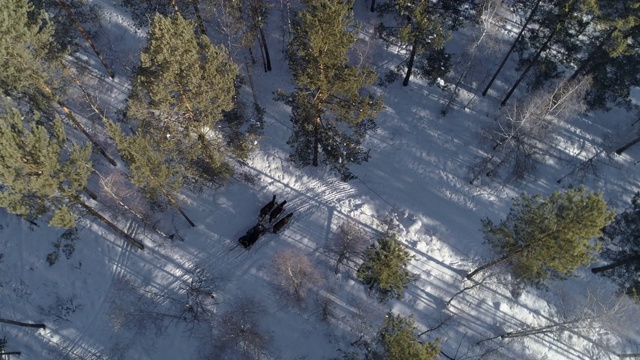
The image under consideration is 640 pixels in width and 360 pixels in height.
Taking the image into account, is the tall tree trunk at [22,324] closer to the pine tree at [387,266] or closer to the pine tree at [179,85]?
the pine tree at [179,85]

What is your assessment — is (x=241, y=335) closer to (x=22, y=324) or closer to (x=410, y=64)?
(x=22, y=324)

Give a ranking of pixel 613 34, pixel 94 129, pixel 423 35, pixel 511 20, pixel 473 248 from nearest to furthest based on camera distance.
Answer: pixel 613 34 < pixel 423 35 < pixel 473 248 < pixel 94 129 < pixel 511 20

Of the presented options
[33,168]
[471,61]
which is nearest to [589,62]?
[471,61]

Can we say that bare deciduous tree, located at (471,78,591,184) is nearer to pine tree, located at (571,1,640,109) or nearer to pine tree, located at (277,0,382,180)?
pine tree, located at (571,1,640,109)

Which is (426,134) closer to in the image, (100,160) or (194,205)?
(194,205)

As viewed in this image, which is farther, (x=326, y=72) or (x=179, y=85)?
(x=179, y=85)

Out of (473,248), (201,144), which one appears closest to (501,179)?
(473,248)
